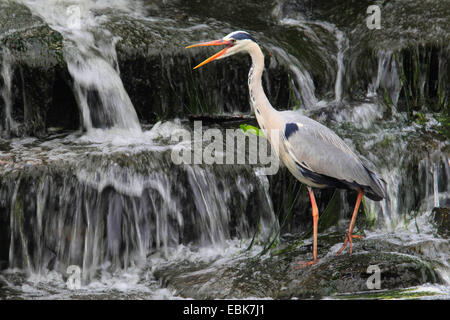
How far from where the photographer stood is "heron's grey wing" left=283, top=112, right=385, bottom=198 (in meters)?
4.86

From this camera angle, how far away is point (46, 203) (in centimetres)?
509

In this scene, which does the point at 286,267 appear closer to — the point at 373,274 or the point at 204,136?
the point at 373,274

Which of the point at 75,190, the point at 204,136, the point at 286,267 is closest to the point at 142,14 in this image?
the point at 204,136

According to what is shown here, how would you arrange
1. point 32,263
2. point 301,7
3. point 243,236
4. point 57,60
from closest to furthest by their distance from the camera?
point 32,263 → point 243,236 → point 57,60 → point 301,7

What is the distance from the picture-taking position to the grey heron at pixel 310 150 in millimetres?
4863

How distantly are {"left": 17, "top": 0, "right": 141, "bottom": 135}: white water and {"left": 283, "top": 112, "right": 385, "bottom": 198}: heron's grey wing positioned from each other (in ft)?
6.67

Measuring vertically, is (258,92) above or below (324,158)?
above

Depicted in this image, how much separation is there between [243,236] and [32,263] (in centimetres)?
174

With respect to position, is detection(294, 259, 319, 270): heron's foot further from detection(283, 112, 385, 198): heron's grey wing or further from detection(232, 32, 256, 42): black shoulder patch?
detection(232, 32, 256, 42): black shoulder patch

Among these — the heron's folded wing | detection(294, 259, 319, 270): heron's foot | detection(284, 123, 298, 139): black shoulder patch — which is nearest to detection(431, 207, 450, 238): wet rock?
the heron's folded wing

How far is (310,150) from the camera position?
4.86 meters

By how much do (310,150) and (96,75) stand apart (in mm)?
2542
